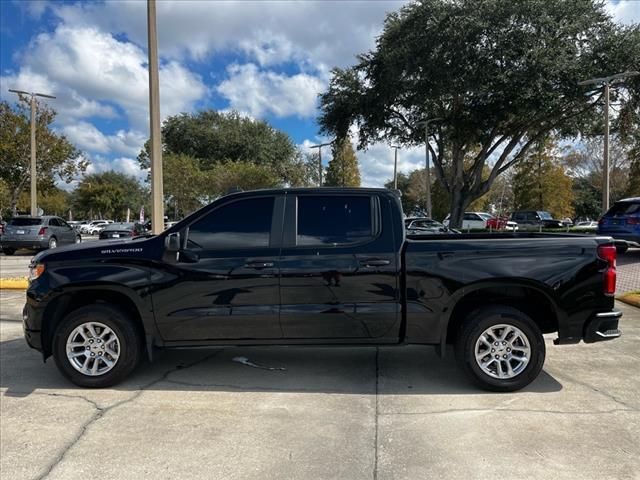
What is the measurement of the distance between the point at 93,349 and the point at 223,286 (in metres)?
1.40

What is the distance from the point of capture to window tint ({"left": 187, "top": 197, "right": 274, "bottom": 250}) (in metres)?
4.83

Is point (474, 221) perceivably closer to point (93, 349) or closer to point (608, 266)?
point (608, 266)

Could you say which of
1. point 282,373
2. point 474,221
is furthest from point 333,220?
point 474,221

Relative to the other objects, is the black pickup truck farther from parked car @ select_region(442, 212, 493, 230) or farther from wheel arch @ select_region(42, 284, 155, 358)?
parked car @ select_region(442, 212, 493, 230)

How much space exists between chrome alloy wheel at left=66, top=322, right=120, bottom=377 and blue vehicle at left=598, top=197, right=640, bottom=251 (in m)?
14.1

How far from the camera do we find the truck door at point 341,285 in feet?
15.4

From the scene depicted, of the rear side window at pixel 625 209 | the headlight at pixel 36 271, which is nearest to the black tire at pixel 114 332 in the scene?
the headlight at pixel 36 271

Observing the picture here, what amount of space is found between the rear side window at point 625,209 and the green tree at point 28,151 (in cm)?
3052

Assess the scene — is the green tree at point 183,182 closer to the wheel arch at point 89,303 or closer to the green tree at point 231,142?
the green tree at point 231,142

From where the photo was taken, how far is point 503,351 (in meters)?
4.71

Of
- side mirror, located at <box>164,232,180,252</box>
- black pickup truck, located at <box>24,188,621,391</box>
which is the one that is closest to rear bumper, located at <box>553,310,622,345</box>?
black pickup truck, located at <box>24,188,621,391</box>

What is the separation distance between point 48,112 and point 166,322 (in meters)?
33.0

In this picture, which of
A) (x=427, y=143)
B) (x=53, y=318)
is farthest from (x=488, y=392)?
(x=427, y=143)

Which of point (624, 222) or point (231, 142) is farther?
point (231, 142)
